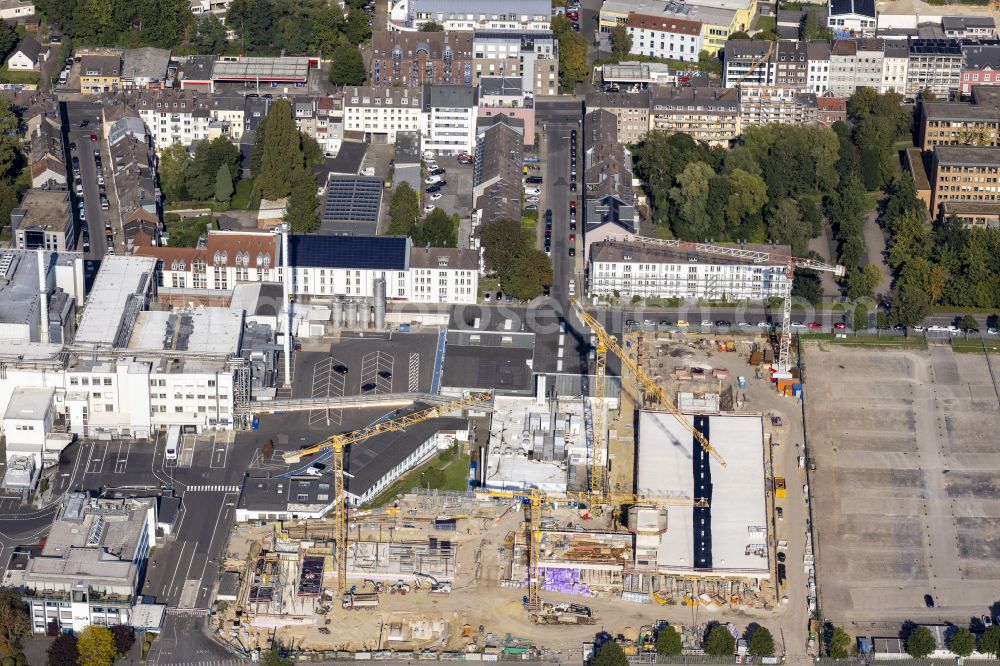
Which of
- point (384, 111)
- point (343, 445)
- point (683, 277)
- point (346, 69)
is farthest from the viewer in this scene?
point (346, 69)

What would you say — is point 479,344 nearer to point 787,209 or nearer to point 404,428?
point 404,428

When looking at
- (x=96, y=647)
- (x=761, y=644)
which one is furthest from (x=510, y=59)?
(x=96, y=647)

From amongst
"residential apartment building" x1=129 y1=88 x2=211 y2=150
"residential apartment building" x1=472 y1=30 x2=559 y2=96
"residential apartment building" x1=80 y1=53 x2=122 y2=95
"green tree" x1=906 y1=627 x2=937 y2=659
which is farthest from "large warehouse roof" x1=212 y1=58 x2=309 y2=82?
"green tree" x1=906 y1=627 x2=937 y2=659

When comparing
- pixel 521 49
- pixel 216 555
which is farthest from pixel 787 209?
pixel 216 555

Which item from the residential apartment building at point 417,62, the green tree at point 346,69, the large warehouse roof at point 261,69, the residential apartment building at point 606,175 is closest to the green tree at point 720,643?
the residential apartment building at point 606,175

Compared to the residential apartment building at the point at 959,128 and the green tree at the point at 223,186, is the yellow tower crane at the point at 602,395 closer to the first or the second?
the green tree at the point at 223,186

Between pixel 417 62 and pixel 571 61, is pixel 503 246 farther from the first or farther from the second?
pixel 571 61
